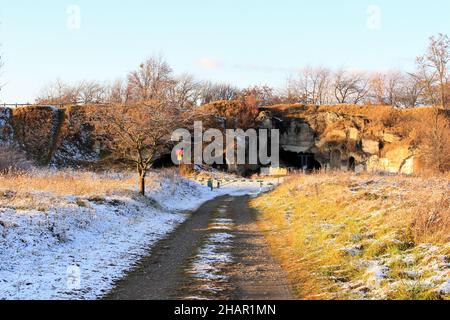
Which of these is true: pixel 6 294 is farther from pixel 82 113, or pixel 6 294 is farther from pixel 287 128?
pixel 287 128

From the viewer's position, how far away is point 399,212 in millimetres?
10164

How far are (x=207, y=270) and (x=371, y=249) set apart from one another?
3358 mm

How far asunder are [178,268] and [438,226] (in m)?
5.31

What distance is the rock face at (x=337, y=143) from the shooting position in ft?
180

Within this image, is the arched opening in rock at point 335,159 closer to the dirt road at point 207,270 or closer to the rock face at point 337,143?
the rock face at point 337,143

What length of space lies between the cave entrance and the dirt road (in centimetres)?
4767

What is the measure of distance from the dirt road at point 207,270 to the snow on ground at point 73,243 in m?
0.48

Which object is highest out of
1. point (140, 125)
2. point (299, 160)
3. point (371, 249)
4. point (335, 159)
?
point (140, 125)

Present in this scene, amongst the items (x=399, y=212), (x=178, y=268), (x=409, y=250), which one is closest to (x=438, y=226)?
(x=409, y=250)

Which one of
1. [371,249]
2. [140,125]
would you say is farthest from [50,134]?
[371,249]

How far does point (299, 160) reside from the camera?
205 ft

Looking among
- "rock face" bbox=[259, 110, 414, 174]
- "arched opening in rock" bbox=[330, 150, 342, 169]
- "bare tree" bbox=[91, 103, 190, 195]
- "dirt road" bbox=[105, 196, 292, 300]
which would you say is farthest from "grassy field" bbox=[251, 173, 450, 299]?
"arched opening in rock" bbox=[330, 150, 342, 169]

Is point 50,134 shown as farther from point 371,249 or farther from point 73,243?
point 371,249

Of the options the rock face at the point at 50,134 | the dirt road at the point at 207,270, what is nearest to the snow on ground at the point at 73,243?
the dirt road at the point at 207,270
